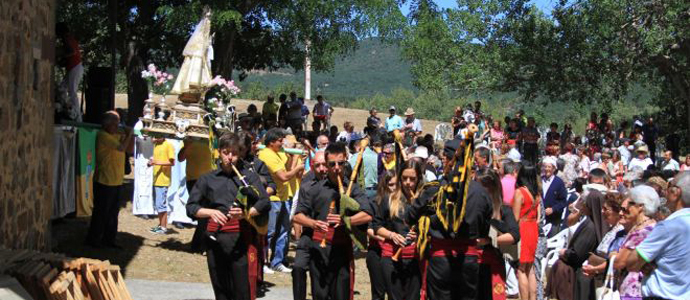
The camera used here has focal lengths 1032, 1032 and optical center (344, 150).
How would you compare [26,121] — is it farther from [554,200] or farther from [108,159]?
[554,200]

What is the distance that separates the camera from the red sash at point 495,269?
30.9 ft

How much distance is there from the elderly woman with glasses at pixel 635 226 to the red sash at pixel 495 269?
2001mm

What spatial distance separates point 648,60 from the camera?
2853 cm

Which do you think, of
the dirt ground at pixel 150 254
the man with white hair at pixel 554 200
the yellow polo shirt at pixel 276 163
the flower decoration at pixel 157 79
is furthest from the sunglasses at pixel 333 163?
the flower decoration at pixel 157 79

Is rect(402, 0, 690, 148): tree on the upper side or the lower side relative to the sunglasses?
upper

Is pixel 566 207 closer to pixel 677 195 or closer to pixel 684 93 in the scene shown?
pixel 677 195

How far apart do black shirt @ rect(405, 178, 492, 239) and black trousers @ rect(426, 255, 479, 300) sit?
0.20 metres

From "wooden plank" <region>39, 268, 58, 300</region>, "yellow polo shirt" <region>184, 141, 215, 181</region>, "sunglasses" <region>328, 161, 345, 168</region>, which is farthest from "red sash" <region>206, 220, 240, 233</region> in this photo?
"yellow polo shirt" <region>184, 141, 215, 181</region>

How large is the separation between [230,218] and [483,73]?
22570mm

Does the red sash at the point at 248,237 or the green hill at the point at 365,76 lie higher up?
the green hill at the point at 365,76

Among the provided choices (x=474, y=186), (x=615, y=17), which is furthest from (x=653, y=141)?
(x=474, y=186)

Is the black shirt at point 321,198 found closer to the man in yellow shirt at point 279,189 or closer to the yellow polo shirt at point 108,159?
the man in yellow shirt at point 279,189

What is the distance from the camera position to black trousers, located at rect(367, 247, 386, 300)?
31.2 ft

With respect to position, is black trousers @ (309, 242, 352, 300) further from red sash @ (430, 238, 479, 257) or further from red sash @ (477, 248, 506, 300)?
red sash @ (477, 248, 506, 300)
